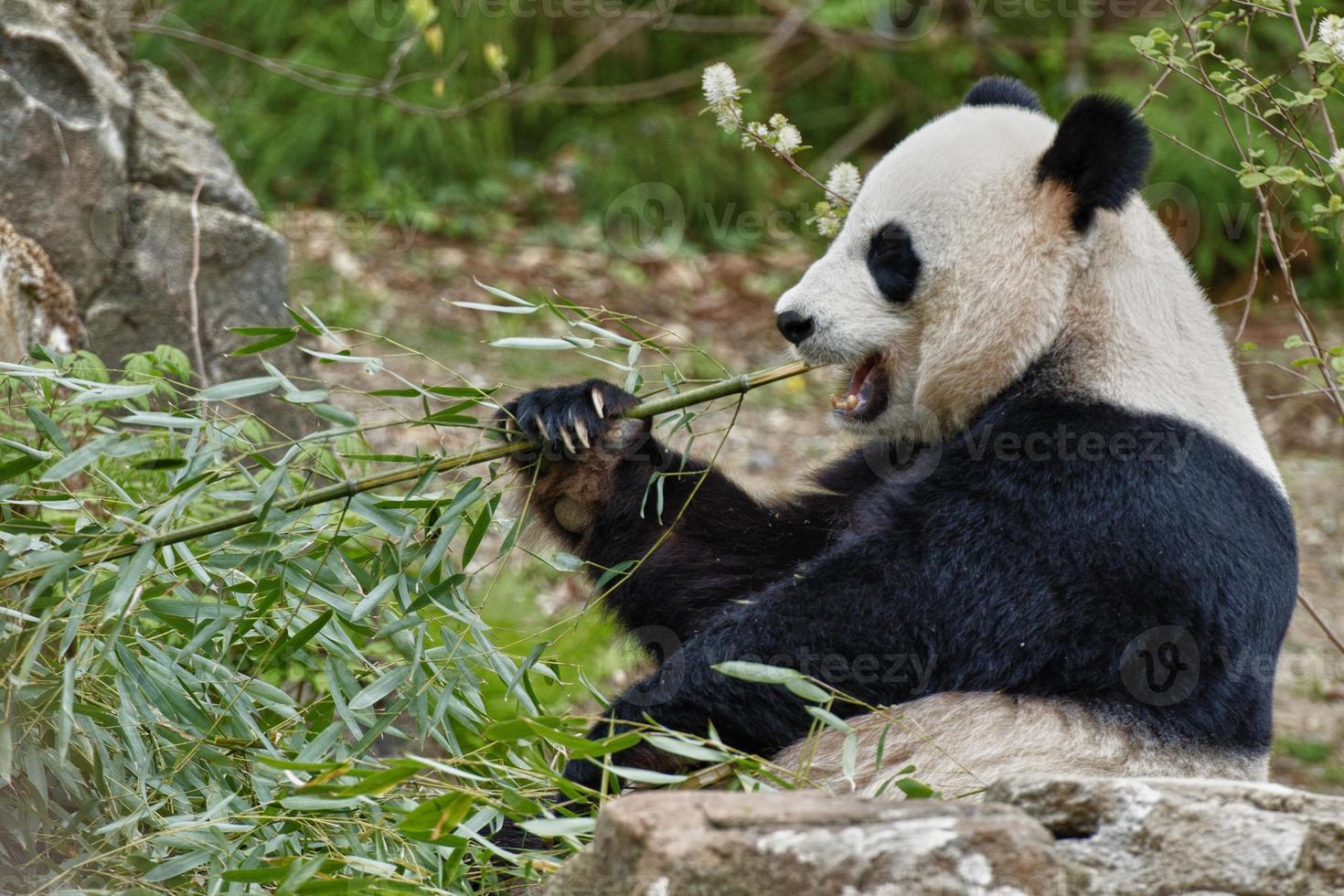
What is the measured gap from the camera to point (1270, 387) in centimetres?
857

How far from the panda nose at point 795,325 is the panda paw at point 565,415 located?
437 mm

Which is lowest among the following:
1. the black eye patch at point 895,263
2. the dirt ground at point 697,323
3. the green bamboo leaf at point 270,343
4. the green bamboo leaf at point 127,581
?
the dirt ground at point 697,323

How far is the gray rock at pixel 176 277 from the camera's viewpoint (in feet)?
16.4

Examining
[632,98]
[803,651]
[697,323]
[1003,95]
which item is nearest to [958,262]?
[1003,95]

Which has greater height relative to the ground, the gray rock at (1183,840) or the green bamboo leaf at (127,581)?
the gray rock at (1183,840)

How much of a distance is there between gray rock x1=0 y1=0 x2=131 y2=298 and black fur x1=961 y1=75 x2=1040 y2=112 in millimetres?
3213

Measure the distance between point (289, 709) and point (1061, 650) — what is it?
180 centimetres

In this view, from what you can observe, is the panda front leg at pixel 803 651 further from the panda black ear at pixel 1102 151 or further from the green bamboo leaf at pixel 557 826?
the panda black ear at pixel 1102 151

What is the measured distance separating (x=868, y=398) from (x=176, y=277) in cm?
290

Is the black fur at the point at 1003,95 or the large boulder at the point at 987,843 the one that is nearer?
the large boulder at the point at 987,843

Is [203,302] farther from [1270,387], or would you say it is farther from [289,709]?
[1270,387]

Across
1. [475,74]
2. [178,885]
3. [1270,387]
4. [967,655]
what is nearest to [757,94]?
[475,74]

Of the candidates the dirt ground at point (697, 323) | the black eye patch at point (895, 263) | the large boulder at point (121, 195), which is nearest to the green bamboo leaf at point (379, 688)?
the black eye patch at point (895, 263)
